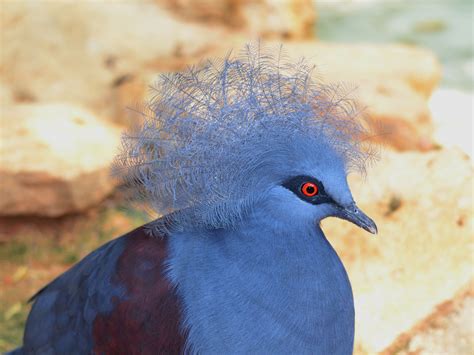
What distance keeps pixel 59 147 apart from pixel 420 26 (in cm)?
439

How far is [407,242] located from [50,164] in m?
1.86

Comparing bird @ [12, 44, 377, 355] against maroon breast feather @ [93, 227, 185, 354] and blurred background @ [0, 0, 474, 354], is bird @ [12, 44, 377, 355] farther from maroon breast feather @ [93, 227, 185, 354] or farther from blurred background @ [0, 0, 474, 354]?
blurred background @ [0, 0, 474, 354]

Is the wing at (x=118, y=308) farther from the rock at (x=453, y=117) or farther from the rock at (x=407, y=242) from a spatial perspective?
the rock at (x=453, y=117)

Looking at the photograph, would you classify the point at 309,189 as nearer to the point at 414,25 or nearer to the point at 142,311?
the point at 142,311

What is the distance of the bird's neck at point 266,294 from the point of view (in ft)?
6.01

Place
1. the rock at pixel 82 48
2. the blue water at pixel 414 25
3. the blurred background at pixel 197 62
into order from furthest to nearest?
the blue water at pixel 414 25, the rock at pixel 82 48, the blurred background at pixel 197 62

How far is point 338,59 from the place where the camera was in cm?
484

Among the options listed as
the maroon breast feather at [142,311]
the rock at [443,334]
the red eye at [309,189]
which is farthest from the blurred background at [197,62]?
the red eye at [309,189]

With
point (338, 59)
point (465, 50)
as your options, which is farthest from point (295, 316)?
point (465, 50)

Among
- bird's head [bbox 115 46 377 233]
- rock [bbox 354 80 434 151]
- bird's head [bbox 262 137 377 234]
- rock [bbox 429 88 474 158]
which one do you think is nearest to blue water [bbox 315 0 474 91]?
rock [bbox 429 88 474 158]

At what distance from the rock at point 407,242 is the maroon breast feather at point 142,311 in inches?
33.4

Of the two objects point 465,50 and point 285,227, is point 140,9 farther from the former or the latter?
point 285,227

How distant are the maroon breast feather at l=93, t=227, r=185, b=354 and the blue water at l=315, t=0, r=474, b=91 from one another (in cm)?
457

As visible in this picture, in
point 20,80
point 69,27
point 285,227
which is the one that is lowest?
point 20,80
